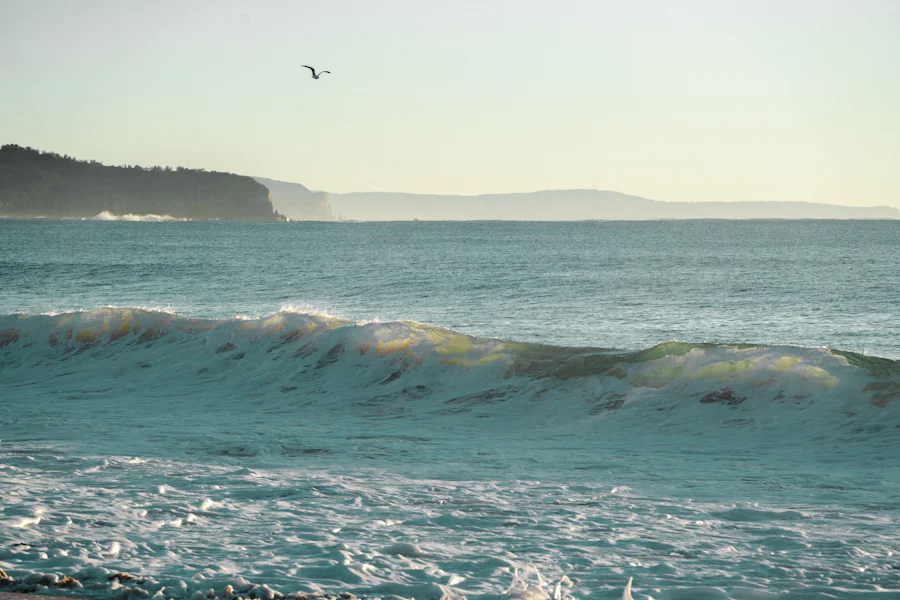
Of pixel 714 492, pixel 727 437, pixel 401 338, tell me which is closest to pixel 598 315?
pixel 401 338

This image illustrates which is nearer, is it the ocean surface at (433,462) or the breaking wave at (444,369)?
the ocean surface at (433,462)

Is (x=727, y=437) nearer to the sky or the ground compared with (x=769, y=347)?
nearer to the ground

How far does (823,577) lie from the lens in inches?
230

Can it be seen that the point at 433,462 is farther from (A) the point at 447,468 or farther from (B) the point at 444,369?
(B) the point at 444,369

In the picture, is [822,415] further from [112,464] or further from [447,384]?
[112,464]

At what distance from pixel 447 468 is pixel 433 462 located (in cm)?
37

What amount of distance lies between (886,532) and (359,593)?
4.44 metres

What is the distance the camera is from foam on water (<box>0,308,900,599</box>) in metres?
5.94

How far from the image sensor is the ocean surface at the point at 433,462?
19.4 feet

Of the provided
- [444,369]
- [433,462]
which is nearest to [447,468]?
[433,462]

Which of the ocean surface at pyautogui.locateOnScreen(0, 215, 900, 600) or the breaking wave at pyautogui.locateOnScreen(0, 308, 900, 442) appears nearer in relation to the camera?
the ocean surface at pyautogui.locateOnScreen(0, 215, 900, 600)

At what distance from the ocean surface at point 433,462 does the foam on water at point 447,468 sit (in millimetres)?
36

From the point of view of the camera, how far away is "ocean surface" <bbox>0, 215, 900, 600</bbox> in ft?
19.4

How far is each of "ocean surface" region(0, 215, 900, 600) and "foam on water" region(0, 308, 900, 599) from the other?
0.12ft
